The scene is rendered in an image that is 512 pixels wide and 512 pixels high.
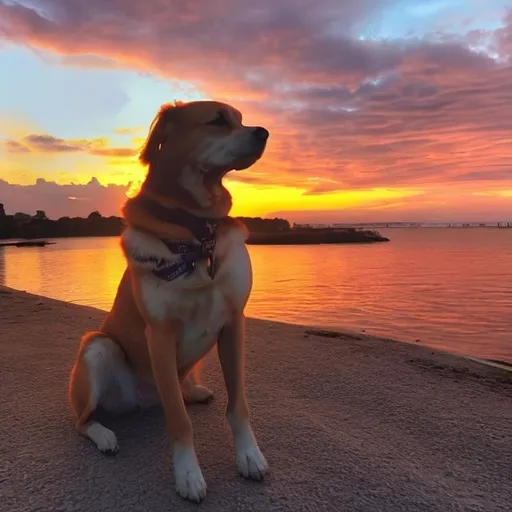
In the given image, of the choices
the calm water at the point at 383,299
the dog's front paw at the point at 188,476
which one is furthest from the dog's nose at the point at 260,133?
the calm water at the point at 383,299

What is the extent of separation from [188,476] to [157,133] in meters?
1.72

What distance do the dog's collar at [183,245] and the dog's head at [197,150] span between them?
0.20 ft

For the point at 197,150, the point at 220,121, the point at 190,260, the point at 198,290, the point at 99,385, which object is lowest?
the point at 99,385

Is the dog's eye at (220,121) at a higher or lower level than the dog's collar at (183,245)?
higher

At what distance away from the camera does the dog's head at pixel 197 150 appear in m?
2.57

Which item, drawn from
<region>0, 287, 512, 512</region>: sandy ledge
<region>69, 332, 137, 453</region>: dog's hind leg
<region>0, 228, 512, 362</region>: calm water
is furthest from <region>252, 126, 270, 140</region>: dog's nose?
<region>0, 228, 512, 362</region>: calm water

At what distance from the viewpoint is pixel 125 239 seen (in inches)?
104

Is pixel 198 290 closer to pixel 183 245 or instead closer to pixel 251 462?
pixel 183 245

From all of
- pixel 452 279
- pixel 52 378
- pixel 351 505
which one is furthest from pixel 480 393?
pixel 452 279

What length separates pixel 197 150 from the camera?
8.52ft

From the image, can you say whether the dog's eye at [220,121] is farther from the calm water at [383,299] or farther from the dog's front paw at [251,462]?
the calm water at [383,299]

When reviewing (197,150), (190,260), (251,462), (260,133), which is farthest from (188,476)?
(260,133)

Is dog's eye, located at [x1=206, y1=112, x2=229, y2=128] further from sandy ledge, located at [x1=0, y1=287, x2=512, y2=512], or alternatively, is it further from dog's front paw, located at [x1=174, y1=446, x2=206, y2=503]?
sandy ledge, located at [x1=0, y1=287, x2=512, y2=512]

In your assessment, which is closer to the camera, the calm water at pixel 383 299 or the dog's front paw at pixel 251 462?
the dog's front paw at pixel 251 462
